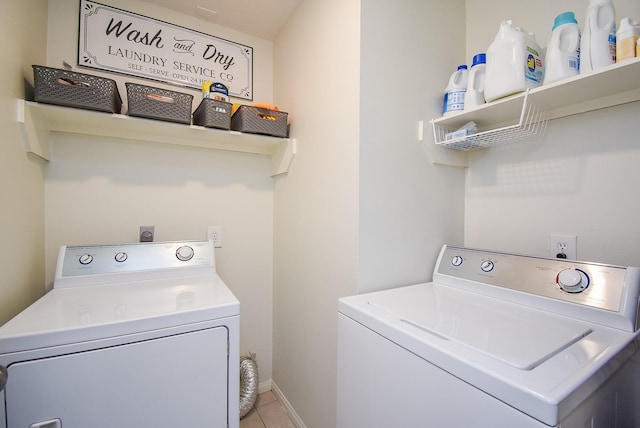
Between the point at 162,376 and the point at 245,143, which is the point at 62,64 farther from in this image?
the point at 162,376

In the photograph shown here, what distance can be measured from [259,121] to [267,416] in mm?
1880

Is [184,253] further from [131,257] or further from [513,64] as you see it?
[513,64]

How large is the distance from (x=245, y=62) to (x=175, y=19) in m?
0.47

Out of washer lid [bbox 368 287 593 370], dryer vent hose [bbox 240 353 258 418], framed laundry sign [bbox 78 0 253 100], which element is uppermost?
framed laundry sign [bbox 78 0 253 100]

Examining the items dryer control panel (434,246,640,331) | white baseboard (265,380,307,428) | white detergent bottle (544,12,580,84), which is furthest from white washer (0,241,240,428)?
white detergent bottle (544,12,580,84)

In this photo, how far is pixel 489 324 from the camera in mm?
856

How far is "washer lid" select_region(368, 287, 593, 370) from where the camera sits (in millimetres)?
686

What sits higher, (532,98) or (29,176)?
(532,98)

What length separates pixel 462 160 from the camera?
1.54 m

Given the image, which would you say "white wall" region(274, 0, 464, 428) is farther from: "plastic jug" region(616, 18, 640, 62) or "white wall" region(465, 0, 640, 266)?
"plastic jug" region(616, 18, 640, 62)

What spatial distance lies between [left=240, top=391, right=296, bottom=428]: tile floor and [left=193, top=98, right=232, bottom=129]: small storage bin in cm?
182

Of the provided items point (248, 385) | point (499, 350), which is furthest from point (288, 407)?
point (499, 350)

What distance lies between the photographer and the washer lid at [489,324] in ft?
2.25

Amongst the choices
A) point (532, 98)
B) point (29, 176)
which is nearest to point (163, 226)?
point (29, 176)
